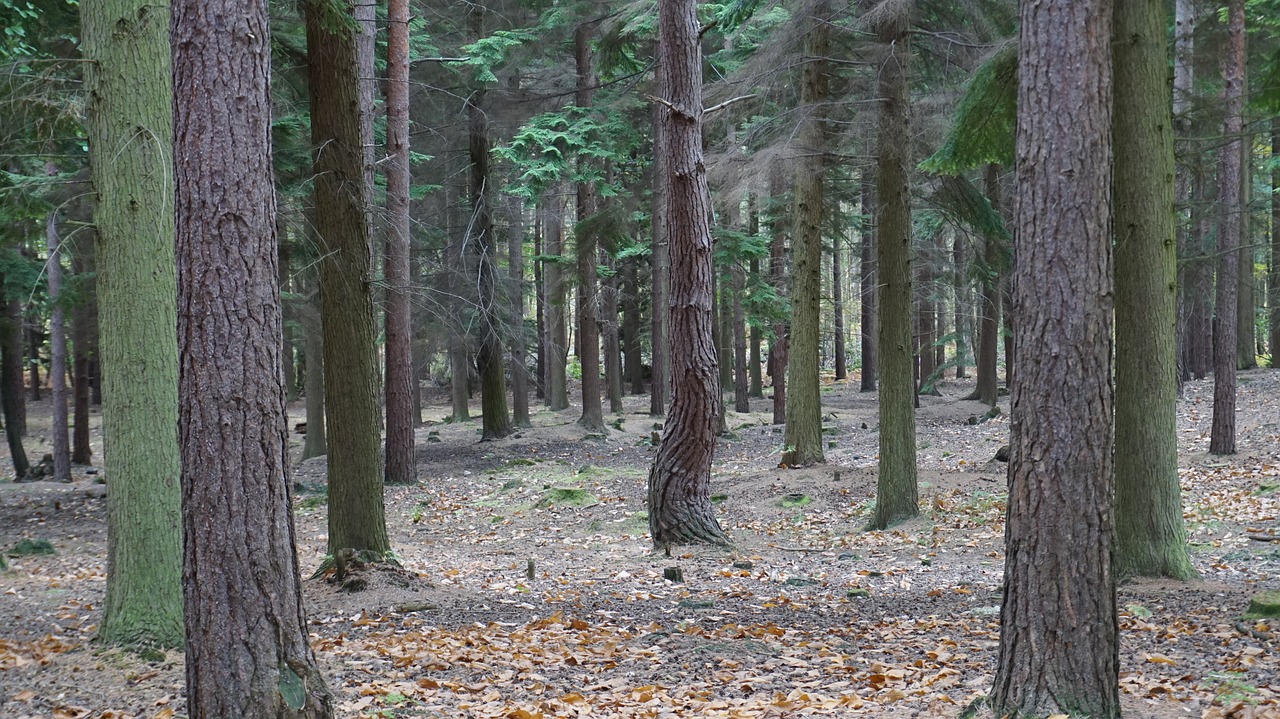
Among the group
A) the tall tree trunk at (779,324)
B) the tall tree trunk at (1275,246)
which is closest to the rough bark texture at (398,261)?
the tall tree trunk at (779,324)

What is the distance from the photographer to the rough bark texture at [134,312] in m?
6.22

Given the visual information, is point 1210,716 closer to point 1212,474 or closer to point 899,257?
point 899,257

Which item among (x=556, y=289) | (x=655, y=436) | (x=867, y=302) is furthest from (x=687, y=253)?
(x=867, y=302)

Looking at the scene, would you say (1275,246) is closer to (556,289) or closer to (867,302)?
(867,302)

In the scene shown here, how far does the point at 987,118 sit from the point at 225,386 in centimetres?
676

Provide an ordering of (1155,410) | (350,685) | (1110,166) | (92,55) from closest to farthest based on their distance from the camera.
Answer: (1110,166) < (350,685) < (92,55) < (1155,410)

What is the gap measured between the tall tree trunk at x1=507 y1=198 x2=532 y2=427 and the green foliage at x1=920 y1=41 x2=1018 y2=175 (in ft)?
43.5

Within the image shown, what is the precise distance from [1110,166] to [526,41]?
57.1 feet

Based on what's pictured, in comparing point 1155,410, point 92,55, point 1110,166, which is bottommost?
point 1155,410

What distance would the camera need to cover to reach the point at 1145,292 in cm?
712

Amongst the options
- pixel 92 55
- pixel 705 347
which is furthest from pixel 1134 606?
pixel 92 55

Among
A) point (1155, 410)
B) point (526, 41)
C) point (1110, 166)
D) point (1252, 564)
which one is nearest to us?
point (1110, 166)

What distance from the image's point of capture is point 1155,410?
7180 millimetres

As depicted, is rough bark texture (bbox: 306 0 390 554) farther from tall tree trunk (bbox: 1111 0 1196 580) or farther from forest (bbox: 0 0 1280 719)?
tall tree trunk (bbox: 1111 0 1196 580)
